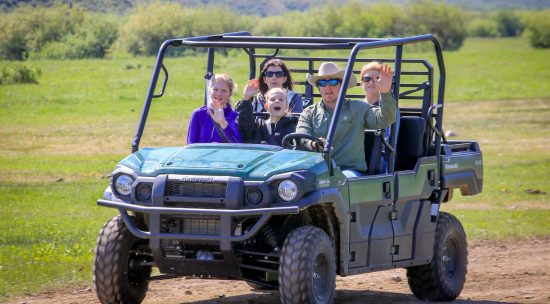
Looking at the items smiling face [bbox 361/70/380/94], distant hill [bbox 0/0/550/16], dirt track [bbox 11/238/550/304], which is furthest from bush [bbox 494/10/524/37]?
smiling face [bbox 361/70/380/94]

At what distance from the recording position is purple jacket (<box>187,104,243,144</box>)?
33.7 feet

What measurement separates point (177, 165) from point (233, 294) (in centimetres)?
244

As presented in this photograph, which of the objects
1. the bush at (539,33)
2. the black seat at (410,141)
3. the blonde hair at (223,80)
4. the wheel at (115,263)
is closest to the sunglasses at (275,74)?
the black seat at (410,141)

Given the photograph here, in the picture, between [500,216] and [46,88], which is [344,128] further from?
[46,88]

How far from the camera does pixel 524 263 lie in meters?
13.5

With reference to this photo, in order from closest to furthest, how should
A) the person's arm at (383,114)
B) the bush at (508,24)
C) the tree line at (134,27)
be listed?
the person's arm at (383,114) < the tree line at (134,27) < the bush at (508,24)

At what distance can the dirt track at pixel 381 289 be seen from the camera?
10984 millimetres

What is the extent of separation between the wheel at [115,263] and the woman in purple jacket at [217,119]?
44.7 inches

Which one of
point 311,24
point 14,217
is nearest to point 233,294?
point 14,217

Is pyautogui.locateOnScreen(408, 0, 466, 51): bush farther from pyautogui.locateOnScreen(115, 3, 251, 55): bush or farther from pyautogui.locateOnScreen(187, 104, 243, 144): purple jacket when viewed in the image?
pyautogui.locateOnScreen(187, 104, 243, 144): purple jacket

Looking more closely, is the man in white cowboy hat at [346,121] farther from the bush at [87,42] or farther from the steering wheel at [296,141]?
the bush at [87,42]

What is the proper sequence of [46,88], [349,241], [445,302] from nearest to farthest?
[349,241]
[445,302]
[46,88]

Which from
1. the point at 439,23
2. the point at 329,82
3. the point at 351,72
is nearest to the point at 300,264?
the point at 351,72

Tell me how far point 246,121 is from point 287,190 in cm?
152
